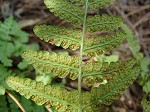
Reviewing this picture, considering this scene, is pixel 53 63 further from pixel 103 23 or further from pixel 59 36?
pixel 103 23

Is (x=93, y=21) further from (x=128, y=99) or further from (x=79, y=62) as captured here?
(x=128, y=99)

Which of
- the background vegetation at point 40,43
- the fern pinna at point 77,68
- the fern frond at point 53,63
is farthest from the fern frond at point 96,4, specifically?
the background vegetation at point 40,43

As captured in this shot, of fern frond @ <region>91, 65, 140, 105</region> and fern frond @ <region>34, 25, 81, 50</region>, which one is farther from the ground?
fern frond @ <region>34, 25, 81, 50</region>

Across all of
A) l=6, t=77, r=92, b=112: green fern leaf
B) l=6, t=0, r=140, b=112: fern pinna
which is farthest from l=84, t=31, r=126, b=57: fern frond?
l=6, t=77, r=92, b=112: green fern leaf

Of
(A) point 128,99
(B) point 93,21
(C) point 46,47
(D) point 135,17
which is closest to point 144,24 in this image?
(D) point 135,17

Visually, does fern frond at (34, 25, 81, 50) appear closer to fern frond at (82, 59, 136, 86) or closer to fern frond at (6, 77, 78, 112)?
fern frond at (82, 59, 136, 86)

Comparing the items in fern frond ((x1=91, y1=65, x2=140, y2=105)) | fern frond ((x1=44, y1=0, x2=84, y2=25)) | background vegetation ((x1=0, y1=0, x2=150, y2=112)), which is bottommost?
background vegetation ((x1=0, y1=0, x2=150, y2=112))

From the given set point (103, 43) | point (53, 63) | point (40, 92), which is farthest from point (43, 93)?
point (103, 43)
